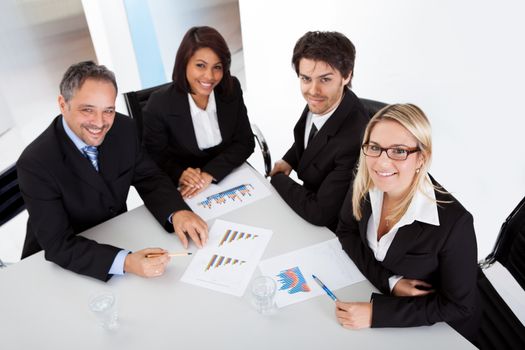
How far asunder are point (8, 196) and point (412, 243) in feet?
6.63

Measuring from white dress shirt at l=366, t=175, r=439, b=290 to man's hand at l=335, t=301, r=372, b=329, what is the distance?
18 cm

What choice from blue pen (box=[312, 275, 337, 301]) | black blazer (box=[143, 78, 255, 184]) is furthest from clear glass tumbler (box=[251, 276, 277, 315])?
black blazer (box=[143, 78, 255, 184])

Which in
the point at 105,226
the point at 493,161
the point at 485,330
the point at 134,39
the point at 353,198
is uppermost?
the point at 134,39

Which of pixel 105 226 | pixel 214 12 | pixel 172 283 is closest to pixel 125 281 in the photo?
pixel 172 283

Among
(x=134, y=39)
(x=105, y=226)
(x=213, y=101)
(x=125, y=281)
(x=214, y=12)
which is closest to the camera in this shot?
(x=125, y=281)

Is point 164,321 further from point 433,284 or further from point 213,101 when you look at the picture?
point 213,101

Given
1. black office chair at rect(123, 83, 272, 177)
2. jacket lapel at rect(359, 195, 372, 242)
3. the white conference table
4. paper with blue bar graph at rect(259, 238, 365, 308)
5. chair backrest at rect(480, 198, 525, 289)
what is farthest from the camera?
black office chair at rect(123, 83, 272, 177)

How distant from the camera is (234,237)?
166 cm

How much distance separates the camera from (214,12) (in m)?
4.48

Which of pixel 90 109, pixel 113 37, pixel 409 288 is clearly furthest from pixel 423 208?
pixel 113 37

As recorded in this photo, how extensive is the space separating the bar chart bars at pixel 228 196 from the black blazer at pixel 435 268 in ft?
2.58

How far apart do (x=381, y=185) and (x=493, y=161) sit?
1776 mm

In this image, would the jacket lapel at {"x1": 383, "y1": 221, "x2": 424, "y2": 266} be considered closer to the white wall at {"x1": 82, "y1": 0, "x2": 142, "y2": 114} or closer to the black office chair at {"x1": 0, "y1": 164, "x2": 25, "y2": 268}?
the black office chair at {"x1": 0, "y1": 164, "x2": 25, "y2": 268}

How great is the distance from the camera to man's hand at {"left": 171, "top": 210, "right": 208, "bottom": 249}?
163 centimetres
